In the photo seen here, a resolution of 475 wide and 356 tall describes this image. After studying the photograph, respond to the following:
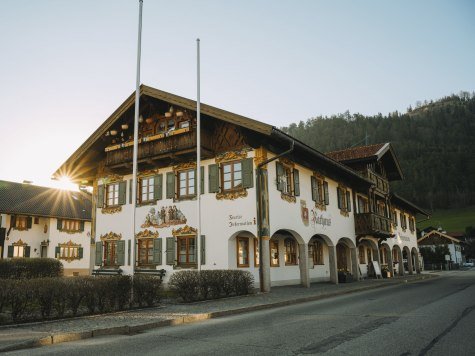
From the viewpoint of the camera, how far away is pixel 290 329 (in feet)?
30.0

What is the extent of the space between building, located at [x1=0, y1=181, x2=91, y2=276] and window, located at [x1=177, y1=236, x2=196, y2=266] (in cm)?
2238

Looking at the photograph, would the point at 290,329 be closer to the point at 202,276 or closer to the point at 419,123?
the point at 202,276

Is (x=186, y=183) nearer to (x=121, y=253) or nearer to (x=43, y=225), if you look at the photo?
(x=121, y=253)

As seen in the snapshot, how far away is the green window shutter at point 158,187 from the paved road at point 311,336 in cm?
1188

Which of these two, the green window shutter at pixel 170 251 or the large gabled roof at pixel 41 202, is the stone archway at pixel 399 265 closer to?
the green window shutter at pixel 170 251

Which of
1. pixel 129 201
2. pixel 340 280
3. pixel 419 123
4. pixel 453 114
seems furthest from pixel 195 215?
pixel 453 114

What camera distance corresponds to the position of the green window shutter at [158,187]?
22.7 metres

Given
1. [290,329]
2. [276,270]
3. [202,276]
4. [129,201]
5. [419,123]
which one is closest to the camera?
[290,329]

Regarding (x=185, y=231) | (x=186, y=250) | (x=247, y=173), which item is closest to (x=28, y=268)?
(x=186, y=250)

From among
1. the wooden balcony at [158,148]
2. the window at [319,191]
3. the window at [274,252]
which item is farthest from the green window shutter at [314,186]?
the wooden balcony at [158,148]

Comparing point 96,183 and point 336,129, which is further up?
point 336,129

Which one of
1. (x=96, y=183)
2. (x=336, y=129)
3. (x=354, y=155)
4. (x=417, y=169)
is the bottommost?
(x=96, y=183)

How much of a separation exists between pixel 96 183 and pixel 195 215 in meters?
8.13

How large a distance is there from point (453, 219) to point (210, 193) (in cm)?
12257
